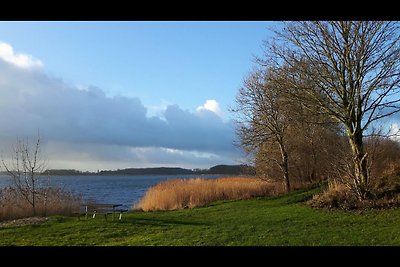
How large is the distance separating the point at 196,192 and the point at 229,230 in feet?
28.3

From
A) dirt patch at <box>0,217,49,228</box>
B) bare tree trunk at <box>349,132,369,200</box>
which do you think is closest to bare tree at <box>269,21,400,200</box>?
bare tree trunk at <box>349,132,369,200</box>

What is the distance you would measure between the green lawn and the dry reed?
369 centimetres

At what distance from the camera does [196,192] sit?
17969 mm

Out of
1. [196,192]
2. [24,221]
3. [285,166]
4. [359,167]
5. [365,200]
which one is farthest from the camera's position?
[285,166]

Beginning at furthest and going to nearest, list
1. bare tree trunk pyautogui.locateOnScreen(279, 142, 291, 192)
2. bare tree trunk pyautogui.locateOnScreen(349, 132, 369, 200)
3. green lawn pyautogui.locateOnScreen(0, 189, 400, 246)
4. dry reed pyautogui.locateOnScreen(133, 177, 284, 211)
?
bare tree trunk pyautogui.locateOnScreen(279, 142, 291, 192)
dry reed pyautogui.locateOnScreen(133, 177, 284, 211)
bare tree trunk pyautogui.locateOnScreen(349, 132, 369, 200)
green lawn pyautogui.locateOnScreen(0, 189, 400, 246)

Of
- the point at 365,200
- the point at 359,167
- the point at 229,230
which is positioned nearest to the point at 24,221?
the point at 229,230

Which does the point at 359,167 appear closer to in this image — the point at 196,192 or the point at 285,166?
the point at 196,192

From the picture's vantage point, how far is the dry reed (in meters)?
17.0

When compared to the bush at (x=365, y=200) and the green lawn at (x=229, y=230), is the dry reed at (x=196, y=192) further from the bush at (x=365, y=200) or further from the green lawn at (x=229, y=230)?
the bush at (x=365, y=200)

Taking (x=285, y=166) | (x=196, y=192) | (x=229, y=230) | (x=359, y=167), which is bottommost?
(x=229, y=230)

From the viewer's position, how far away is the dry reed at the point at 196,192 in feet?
55.8

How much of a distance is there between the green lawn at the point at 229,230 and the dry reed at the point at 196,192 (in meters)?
3.69

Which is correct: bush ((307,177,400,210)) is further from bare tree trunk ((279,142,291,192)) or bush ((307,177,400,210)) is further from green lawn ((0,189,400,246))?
bare tree trunk ((279,142,291,192))
